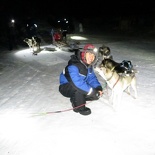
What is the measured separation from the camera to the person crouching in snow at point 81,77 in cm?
443

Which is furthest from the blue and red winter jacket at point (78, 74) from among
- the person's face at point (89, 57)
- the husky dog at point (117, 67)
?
the husky dog at point (117, 67)

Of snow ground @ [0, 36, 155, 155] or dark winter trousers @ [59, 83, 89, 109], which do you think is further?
dark winter trousers @ [59, 83, 89, 109]

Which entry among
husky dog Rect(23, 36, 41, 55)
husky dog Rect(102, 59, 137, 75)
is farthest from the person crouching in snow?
husky dog Rect(23, 36, 41, 55)

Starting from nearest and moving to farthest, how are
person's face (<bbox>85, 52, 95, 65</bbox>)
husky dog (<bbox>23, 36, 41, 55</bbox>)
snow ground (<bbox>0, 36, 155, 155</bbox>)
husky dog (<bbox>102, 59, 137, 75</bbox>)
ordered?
snow ground (<bbox>0, 36, 155, 155</bbox>), person's face (<bbox>85, 52, 95, 65</bbox>), husky dog (<bbox>102, 59, 137, 75</bbox>), husky dog (<bbox>23, 36, 41, 55</bbox>)

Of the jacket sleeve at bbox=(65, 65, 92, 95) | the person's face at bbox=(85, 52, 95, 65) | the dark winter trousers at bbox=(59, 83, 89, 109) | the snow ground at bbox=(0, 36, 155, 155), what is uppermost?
the person's face at bbox=(85, 52, 95, 65)

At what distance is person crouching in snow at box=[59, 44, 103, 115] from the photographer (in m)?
4.43

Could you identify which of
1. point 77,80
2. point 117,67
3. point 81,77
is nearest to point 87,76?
point 81,77

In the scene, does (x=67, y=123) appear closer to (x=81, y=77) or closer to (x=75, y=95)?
(x=75, y=95)

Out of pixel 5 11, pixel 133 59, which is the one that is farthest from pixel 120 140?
pixel 5 11

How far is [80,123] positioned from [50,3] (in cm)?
2864

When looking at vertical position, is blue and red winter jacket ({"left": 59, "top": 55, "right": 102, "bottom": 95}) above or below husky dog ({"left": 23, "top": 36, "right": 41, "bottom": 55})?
above

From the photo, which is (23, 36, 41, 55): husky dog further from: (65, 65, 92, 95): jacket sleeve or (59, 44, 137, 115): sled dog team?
(65, 65, 92, 95): jacket sleeve

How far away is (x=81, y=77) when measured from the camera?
4527 millimetres

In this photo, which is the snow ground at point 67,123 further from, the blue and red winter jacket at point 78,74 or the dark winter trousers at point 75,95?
the blue and red winter jacket at point 78,74
